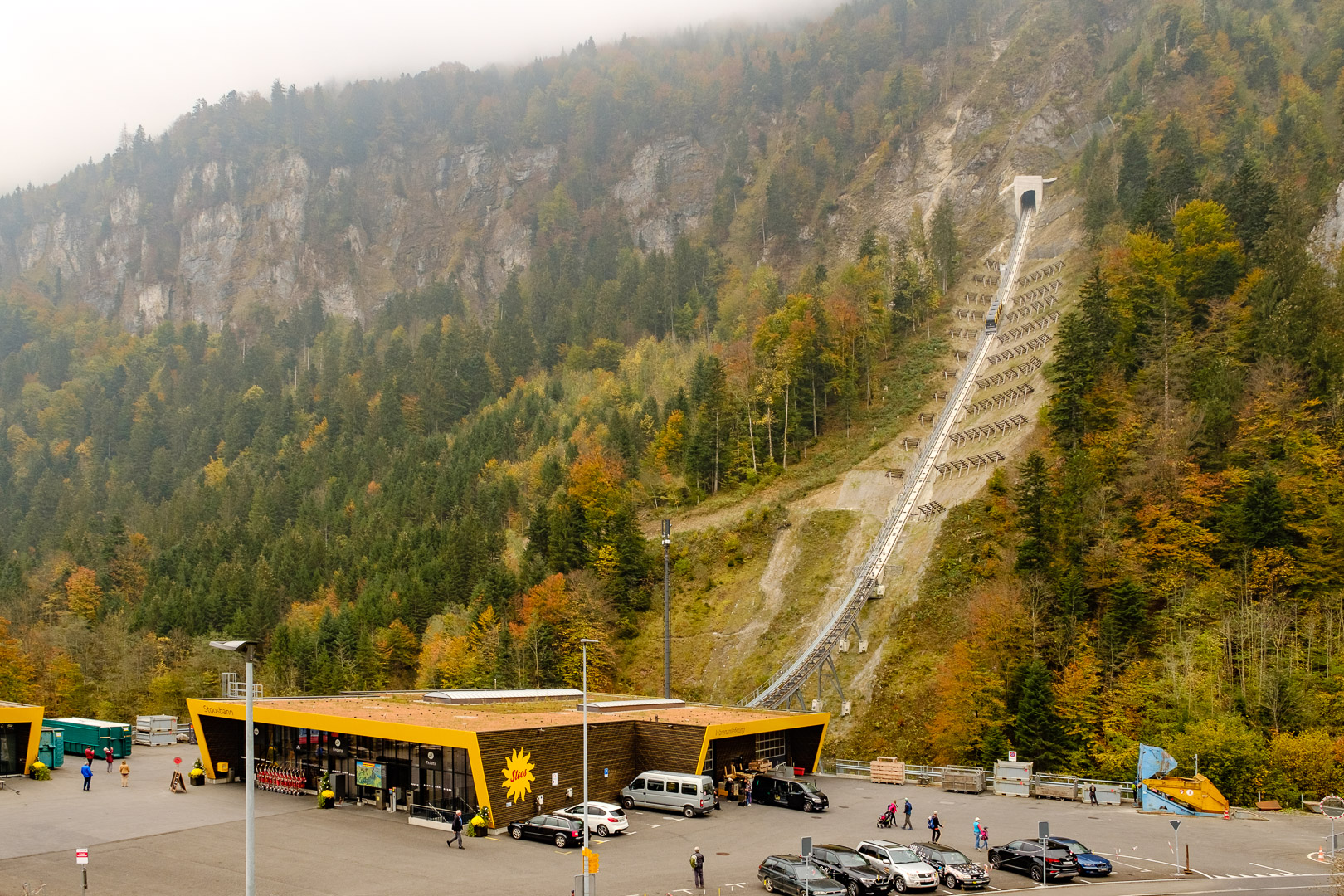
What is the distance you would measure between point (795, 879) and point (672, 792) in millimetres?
12845

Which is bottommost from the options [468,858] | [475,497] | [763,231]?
[468,858]

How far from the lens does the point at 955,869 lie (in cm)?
3256

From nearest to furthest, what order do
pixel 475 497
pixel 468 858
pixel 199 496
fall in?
pixel 468 858 → pixel 475 497 → pixel 199 496

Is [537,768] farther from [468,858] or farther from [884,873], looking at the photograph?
[884,873]

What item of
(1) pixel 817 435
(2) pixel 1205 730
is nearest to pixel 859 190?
(1) pixel 817 435

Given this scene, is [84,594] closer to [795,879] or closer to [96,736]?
[96,736]

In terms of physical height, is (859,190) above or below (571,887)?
above

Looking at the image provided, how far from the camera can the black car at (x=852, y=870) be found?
30.9 metres

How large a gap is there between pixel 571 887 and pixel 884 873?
917cm

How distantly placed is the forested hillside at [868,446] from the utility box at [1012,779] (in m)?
3.51

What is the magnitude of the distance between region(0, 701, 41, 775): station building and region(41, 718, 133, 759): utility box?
566 centimetres

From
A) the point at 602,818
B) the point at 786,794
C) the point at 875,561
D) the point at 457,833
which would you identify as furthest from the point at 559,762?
the point at 875,561

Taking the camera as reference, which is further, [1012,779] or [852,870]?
[1012,779]

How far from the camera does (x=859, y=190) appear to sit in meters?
162
